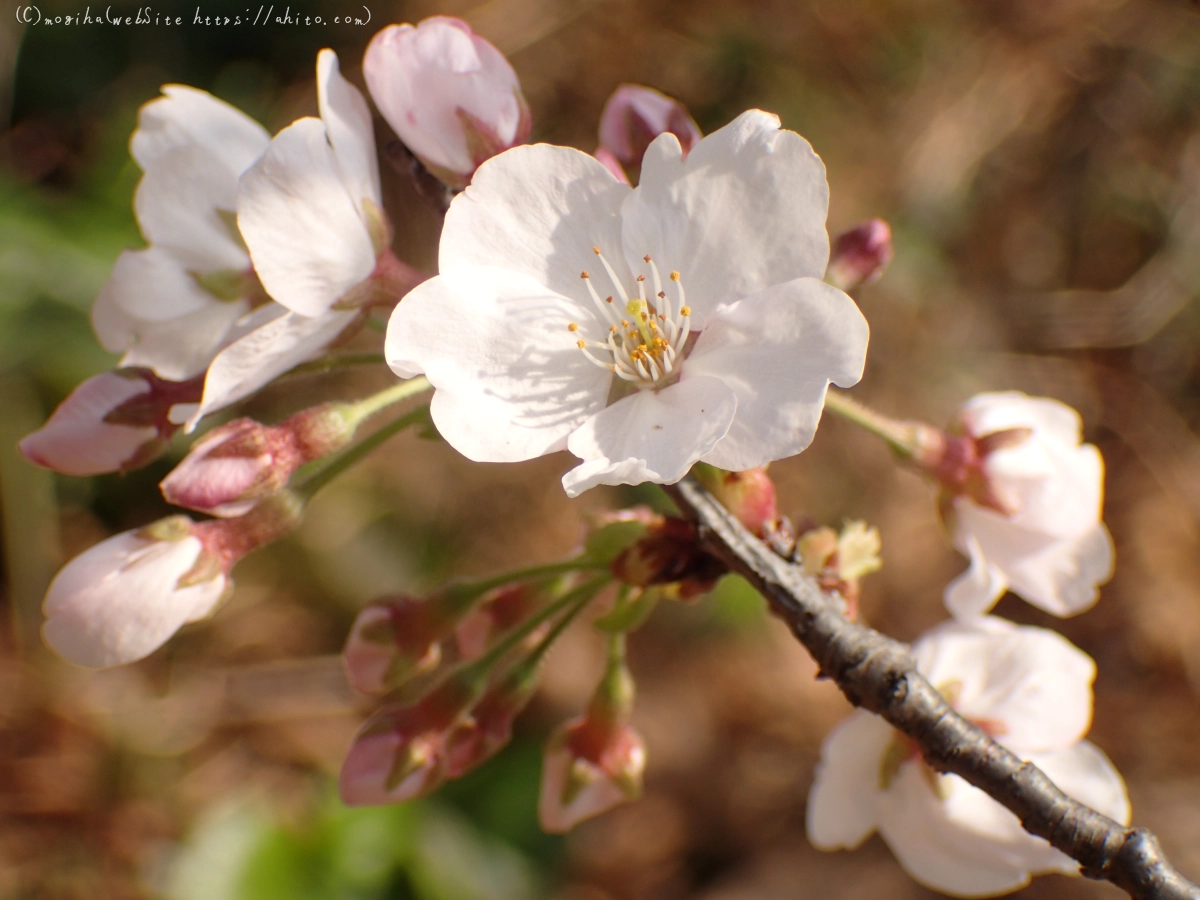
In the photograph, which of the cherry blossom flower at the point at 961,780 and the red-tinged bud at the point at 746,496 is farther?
the cherry blossom flower at the point at 961,780

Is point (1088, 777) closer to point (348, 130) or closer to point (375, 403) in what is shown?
point (375, 403)

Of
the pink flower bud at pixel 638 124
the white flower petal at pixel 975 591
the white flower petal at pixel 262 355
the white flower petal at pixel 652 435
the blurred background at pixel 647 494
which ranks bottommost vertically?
the blurred background at pixel 647 494

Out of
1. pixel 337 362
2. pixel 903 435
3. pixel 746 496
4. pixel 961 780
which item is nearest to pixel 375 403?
pixel 337 362

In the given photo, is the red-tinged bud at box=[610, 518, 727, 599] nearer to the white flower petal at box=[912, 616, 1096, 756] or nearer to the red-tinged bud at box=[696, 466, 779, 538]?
the red-tinged bud at box=[696, 466, 779, 538]

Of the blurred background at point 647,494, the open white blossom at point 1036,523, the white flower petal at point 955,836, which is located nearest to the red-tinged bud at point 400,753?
the white flower petal at point 955,836

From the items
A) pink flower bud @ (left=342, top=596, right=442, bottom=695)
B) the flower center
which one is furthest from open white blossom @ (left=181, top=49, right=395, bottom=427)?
pink flower bud @ (left=342, top=596, right=442, bottom=695)

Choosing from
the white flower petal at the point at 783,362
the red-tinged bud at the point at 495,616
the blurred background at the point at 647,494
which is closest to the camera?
the white flower petal at the point at 783,362

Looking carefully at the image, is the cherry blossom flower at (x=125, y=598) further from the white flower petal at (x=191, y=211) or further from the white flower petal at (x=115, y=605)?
the white flower petal at (x=191, y=211)
